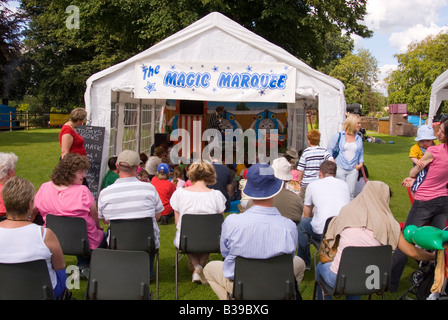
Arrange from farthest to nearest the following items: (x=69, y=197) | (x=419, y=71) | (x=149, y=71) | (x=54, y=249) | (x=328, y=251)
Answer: (x=419, y=71)
(x=149, y=71)
(x=69, y=197)
(x=328, y=251)
(x=54, y=249)

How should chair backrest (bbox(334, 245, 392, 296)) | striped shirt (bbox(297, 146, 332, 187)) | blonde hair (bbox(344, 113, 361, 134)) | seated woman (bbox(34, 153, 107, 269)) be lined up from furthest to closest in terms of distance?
blonde hair (bbox(344, 113, 361, 134)), striped shirt (bbox(297, 146, 332, 187)), seated woman (bbox(34, 153, 107, 269)), chair backrest (bbox(334, 245, 392, 296))

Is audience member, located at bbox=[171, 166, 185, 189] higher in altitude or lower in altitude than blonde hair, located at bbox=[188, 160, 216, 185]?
lower

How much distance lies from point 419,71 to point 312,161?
143ft

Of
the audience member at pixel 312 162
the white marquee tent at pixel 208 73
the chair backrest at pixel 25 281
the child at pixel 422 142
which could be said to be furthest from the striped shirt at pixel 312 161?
the chair backrest at pixel 25 281

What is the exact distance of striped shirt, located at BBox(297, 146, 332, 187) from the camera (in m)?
5.95

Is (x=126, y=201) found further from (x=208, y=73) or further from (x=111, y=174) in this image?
(x=208, y=73)

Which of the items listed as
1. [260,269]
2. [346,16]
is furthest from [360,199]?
[346,16]

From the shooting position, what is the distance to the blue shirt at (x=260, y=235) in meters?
2.79

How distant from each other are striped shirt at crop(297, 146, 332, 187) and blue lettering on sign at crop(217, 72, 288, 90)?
1.56 m

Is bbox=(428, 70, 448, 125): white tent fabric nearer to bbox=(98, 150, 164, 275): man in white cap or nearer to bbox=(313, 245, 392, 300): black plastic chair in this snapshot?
bbox=(313, 245, 392, 300): black plastic chair

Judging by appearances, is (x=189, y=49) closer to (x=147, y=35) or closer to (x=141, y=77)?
(x=141, y=77)

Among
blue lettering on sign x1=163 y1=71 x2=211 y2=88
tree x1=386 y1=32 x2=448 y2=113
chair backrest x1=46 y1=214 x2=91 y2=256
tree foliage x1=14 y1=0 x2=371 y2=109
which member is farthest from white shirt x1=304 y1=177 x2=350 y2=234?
tree x1=386 y1=32 x2=448 y2=113

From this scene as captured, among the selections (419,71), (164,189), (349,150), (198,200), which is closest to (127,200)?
(198,200)

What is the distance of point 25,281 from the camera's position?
2.62 meters
